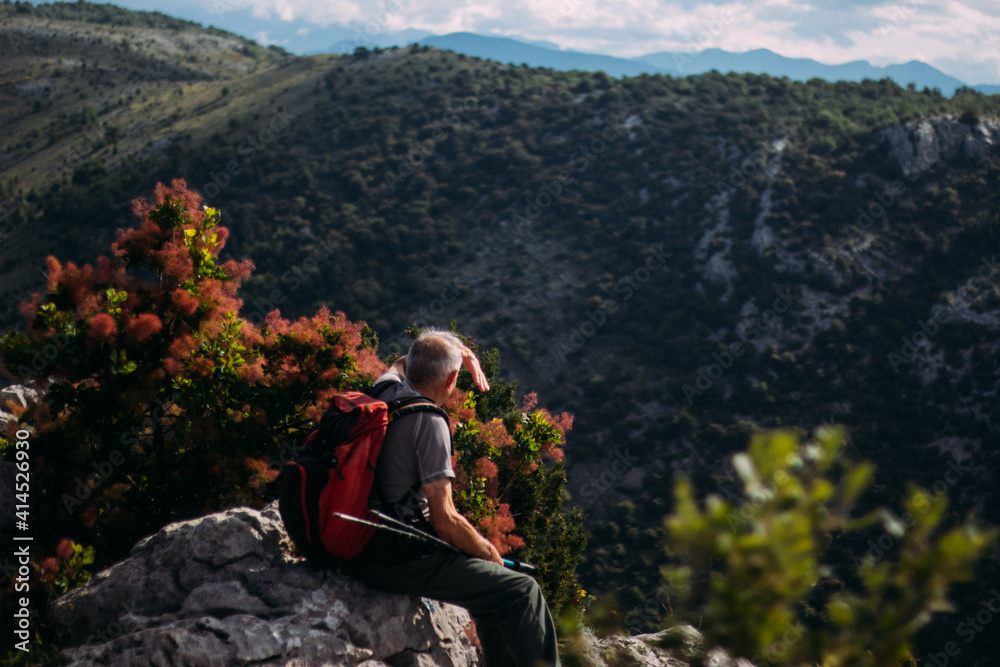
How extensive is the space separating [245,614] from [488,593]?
1.22 m

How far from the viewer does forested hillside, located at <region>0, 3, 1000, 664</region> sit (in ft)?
70.4

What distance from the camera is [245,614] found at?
3158 millimetres

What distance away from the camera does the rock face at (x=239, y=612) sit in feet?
9.44

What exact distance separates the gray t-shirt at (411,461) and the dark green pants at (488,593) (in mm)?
182

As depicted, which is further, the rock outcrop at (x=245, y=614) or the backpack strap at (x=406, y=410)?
the backpack strap at (x=406, y=410)

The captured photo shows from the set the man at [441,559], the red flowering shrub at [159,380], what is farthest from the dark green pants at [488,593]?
the red flowering shrub at [159,380]

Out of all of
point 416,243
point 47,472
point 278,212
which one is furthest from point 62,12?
point 47,472

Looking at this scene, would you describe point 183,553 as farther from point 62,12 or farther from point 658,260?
point 62,12

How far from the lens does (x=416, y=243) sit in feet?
102

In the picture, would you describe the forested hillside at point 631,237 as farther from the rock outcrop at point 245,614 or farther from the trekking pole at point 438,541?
the rock outcrop at point 245,614

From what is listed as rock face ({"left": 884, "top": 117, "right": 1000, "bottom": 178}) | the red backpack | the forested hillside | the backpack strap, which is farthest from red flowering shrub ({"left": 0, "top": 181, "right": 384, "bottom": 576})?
rock face ({"left": 884, "top": 117, "right": 1000, "bottom": 178})

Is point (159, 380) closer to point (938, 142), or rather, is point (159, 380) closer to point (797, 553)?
point (797, 553)

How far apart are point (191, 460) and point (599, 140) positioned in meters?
35.2

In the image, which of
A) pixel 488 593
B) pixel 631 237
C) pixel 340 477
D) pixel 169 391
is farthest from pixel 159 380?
pixel 631 237
